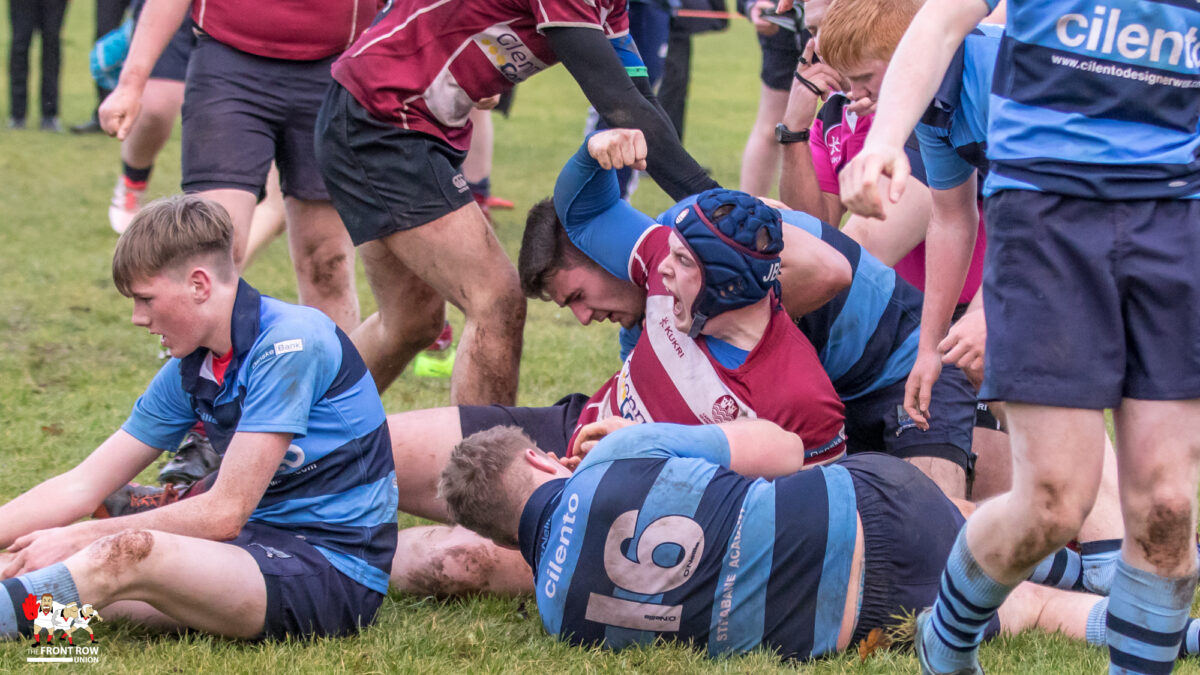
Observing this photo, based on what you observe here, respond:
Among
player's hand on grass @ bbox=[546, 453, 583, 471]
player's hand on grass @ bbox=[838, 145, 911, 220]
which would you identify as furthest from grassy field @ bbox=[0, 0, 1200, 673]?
player's hand on grass @ bbox=[838, 145, 911, 220]

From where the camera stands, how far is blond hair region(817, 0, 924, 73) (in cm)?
275

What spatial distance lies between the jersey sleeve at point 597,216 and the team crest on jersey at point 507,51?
368mm

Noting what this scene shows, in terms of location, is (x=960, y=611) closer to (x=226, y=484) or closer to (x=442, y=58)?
(x=226, y=484)

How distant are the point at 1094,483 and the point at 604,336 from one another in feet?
13.3

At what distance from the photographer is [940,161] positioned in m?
2.94

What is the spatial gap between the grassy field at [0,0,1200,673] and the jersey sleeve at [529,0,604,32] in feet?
5.22

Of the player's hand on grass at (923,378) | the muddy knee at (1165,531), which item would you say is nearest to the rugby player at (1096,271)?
the muddy knee at (1165,531)

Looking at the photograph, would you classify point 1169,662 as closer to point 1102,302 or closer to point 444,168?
point 1102,302

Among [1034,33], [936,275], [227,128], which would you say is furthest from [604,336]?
[1034,33]

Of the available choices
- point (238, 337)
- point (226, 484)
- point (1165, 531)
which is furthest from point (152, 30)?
point (1165, 531)

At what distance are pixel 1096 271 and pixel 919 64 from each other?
0.47 meters

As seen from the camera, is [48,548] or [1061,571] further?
[1061,571]

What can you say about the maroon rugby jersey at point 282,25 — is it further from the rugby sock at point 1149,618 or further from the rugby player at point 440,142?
the rugby sock at point 1149,618

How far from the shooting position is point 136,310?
2975mm
